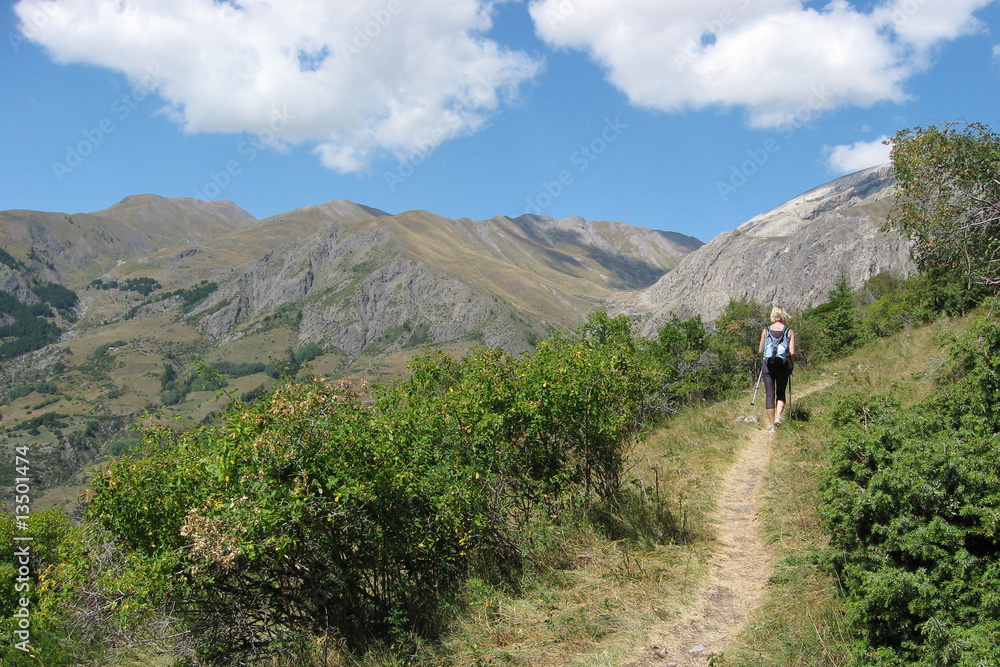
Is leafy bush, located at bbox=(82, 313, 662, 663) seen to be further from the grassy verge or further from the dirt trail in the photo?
the grassy verge

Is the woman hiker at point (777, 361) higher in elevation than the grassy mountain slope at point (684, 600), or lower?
higher

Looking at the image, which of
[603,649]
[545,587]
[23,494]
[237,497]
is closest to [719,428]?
[545,587]

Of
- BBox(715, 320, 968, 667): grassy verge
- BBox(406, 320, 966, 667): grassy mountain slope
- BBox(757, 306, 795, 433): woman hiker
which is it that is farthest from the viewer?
BBox(757, 306, 795, 433): woman hiker

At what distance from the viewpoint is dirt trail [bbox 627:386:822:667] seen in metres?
5.34

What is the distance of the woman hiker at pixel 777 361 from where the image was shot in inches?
454

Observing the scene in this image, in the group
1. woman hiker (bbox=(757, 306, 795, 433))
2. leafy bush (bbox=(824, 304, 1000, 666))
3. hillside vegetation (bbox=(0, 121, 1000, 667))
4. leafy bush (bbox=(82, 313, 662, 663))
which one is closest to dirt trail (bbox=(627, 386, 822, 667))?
hillside vegetation (bbox=(0, 121, 1000, 667))

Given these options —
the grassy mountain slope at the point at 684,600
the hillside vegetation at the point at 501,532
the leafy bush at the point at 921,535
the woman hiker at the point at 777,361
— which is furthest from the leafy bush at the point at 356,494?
the woman hiker at the point at 777,361

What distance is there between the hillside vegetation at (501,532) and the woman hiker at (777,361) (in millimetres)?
2077

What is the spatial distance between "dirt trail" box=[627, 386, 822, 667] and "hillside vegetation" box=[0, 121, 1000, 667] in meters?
0.14

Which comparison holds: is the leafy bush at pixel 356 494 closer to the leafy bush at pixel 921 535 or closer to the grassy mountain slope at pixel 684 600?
the grassy mountain slope at pixel 684 600

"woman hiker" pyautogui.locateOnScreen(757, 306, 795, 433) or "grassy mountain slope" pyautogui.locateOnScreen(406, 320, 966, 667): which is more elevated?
"woman hiker" pyautogui.locateOnScreen(757, 306, 795, 433)

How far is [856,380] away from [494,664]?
1081 centimetres

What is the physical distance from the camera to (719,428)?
1370 cm

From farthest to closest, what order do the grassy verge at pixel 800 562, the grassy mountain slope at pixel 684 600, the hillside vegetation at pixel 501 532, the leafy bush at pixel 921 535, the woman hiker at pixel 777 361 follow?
the woman hiker at pixel 777 361 < the grassy mountain slope at pixel 684 600 < the grassy verge at pixel 800 562 < the hillside vegetation at pixel 501 532 < the leafy bush at pixel 921 535
